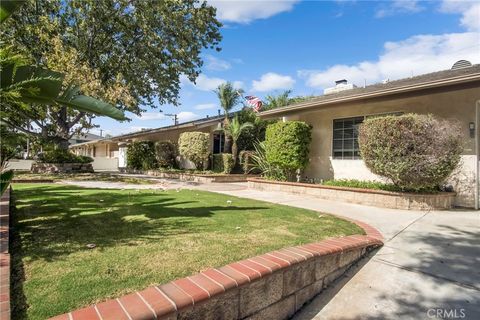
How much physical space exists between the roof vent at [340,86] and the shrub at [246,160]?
6255 mm

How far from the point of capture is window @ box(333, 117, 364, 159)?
10.7 metres

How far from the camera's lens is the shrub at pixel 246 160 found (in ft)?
54.4

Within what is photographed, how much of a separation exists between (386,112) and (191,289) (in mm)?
9815

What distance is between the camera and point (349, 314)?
290 centimetres

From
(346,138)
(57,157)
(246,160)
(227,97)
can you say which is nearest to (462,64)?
(346,138)

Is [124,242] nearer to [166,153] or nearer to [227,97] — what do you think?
[227,97]

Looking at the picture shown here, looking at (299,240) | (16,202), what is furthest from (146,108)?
(299,240)

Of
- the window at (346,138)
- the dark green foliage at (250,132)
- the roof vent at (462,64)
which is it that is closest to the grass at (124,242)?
the window at (346,138)

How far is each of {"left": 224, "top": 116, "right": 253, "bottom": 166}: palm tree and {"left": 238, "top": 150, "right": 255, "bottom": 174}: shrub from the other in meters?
0.45

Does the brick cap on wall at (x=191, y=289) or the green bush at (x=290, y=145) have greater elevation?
the green bush at (x=290, y=145)

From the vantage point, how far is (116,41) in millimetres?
18062

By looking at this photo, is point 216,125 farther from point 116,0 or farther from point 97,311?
point 97,311

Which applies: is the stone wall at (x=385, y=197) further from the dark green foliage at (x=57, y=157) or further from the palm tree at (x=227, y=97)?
the dark green foliage at (x=57, y=157)

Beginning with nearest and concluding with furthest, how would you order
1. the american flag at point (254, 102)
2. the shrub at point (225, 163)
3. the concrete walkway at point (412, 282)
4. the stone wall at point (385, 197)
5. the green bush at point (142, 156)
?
the concrete walkway at point (412, 282) < the stone wall at point (385, 197) < the shrub at point (225, 163) < the green bush at point (142, 156) < the american flag at point (254, 102)
